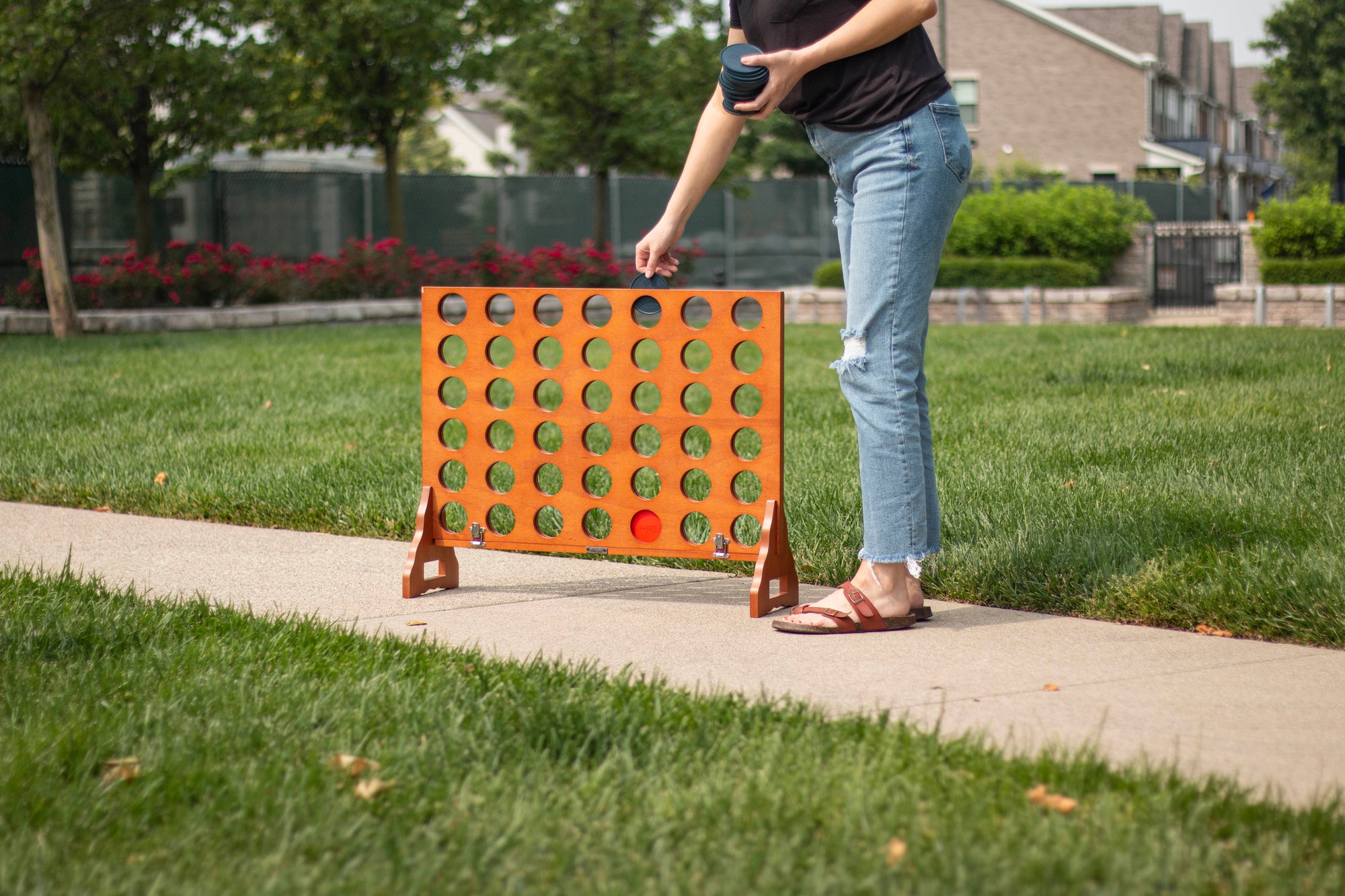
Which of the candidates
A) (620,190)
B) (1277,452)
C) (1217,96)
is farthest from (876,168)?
(1217,96)

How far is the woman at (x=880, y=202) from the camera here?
3334 millimetres

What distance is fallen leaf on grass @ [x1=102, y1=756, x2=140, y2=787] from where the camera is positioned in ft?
7.91

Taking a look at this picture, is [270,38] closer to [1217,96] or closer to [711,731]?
[711,731]

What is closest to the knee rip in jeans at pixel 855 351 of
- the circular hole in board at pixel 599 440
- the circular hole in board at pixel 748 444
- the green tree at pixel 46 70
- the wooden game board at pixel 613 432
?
the wooden game board at pixel 613 432

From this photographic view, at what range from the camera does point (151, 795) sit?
2.34m

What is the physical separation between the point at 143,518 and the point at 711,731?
331 cm

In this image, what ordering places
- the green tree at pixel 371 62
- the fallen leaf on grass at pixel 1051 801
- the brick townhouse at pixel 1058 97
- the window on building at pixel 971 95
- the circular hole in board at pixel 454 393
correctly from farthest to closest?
1. the window on building at pixel 971 95
2. the brick townhouse at pixel 1058 97
3. the green tree at pixel 371 62
4. the circular hole in board at pixel 454 393
5. the fallen leaf on grass at pixel 1051 801

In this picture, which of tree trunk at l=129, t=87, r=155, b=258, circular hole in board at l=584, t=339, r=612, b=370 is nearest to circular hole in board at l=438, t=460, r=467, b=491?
circular hole in board at l=584, t=339, r=612, b=370

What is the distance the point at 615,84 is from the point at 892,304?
61.6 ft

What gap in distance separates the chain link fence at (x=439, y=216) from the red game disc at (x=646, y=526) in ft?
46.7

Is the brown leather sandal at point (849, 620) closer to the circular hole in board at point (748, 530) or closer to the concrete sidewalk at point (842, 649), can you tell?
the concrete sidewalk at point (842, 649)

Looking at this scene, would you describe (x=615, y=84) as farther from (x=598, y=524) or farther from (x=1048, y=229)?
(x=598, y=524)

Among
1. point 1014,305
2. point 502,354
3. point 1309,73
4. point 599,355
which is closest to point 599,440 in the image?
point 599,355

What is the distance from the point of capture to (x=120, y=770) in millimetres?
2439
